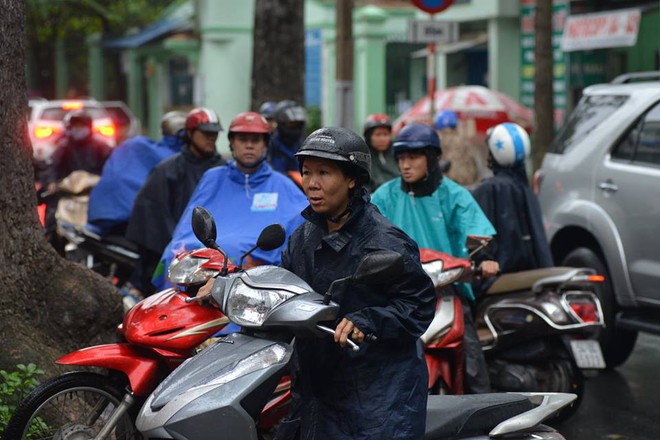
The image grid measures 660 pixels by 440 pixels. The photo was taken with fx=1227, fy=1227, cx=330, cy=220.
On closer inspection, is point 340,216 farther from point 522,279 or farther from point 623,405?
point 623,405

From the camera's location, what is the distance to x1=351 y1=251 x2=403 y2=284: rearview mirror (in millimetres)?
3863

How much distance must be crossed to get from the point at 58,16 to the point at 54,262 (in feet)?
110

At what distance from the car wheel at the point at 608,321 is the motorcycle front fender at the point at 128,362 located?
421cm

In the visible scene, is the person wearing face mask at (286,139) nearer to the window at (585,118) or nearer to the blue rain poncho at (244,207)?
the window at (585,118)

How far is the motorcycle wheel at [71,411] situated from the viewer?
4887mm

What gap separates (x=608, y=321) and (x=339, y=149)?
474 cm

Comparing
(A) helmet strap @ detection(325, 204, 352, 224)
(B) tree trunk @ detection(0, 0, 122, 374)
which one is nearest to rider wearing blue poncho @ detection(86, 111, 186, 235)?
(B) tree trunk @ detection(0, 0, 122, 374)

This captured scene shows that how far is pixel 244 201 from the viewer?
6.69 meters

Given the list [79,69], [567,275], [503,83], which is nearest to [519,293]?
[567,275]

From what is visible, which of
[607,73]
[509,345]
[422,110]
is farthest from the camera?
[607,73]

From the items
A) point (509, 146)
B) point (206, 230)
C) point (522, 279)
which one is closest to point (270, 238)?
point (206, 230)

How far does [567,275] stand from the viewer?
7129mm

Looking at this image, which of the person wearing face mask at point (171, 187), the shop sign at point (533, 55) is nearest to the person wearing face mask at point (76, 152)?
the person wearing face mask at point (171, 187)

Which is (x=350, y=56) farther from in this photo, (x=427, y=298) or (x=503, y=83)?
(x=427, y=298)
